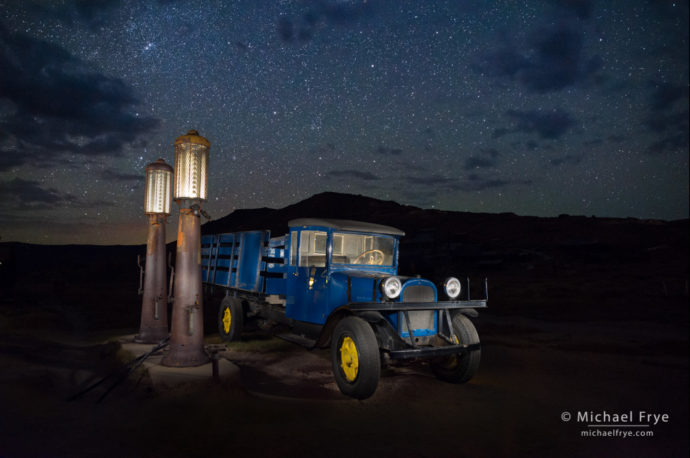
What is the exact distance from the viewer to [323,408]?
5.34 m

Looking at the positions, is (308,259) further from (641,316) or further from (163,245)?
(641,316)

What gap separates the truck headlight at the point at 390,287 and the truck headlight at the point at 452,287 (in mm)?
997

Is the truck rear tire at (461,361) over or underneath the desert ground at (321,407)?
over

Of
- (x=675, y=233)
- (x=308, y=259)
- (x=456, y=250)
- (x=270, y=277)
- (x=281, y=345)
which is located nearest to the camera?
(x=308, y=259)

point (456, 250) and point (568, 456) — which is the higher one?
point (456, 250)

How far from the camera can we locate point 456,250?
137 ft

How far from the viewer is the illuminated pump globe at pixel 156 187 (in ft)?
27.8

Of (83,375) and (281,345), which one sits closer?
(83,375)

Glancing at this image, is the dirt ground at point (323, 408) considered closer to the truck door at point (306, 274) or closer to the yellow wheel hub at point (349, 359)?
the yellow wheel hub at point (349, 359)

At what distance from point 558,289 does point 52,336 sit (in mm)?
21725

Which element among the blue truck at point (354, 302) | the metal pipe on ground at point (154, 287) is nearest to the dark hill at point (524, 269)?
the blue truck at point (354, 302)

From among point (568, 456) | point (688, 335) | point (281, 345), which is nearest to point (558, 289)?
point (688, 335)

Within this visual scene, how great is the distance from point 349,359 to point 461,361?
184cm

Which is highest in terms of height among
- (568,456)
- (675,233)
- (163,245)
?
(675,233)
